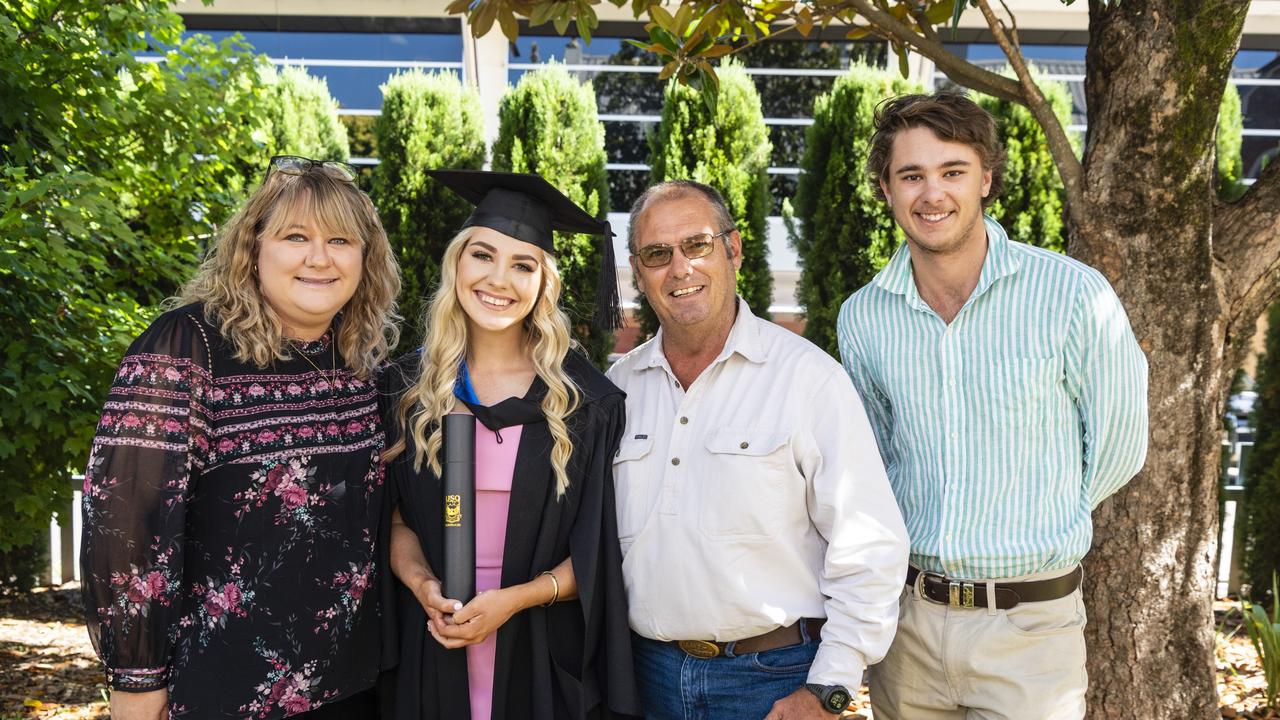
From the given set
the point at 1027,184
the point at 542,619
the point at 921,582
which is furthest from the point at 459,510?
the point at 1027,184

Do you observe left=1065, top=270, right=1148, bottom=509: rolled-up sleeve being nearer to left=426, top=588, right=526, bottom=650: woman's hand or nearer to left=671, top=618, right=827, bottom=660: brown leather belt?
left=671, top=618, right=827, bottom=660: brown leather belt

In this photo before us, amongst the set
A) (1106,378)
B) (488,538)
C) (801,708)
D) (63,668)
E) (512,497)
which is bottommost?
(63,668)

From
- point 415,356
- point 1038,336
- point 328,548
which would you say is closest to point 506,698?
point 328,548

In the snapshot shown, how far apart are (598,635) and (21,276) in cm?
267

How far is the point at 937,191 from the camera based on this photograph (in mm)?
2445

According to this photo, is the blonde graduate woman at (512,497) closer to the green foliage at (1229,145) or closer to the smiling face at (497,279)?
the smiling face at (497,279)

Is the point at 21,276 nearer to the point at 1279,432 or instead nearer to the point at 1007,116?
the point at 1007,116

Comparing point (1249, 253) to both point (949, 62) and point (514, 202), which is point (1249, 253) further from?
point (514, 202)

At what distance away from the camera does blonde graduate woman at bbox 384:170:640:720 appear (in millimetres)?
2387

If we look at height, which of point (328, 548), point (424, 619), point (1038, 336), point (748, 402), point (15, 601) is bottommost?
point (15, 601)

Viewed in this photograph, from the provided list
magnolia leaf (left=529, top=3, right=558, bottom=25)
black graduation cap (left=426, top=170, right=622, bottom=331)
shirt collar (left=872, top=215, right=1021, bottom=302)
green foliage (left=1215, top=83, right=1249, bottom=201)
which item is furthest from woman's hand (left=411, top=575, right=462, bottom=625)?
green foliage (left=1215, top=83, right=1249, bottom=201)

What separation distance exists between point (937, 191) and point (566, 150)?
16.0 feet

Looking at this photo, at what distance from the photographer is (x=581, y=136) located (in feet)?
23.2

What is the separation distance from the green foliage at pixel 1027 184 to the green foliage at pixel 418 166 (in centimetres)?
384
